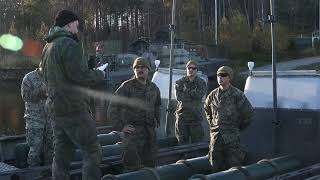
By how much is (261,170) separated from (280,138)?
1009 mm

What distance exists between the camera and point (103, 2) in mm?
39375

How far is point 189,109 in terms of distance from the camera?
810 centimetres

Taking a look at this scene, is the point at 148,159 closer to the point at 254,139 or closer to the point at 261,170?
the point at 261,170

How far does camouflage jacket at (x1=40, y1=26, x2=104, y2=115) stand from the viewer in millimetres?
4715

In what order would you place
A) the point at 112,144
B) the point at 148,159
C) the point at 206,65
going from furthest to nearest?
the point at 206,65
the point at 112,144
the point at 148,159

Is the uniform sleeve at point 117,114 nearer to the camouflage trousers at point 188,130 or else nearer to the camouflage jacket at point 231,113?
the camouflage jacket at point 231,113

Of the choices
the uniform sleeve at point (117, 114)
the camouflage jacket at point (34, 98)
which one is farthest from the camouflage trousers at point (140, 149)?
the camouflage jacket at point (34, 98)

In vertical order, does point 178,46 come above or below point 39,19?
below

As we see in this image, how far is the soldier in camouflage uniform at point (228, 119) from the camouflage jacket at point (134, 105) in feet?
2.13

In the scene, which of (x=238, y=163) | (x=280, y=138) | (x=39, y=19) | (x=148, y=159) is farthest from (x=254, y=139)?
(x=39, y=19)

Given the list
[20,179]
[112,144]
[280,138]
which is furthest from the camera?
[112,144]

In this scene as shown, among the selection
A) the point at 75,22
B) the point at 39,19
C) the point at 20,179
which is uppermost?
the point at 39,19

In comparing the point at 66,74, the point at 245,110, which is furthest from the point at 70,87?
the point at 245,110

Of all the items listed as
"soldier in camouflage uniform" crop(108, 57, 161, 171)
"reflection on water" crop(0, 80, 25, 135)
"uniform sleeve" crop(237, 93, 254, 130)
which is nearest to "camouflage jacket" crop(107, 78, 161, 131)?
"soldier in camouflage uniform" crop(108, 57, 161, 171)
